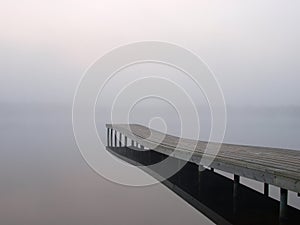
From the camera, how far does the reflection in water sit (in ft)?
19.7

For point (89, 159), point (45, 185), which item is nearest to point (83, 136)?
point (45, 185)

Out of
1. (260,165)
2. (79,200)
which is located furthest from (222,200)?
(79,200)

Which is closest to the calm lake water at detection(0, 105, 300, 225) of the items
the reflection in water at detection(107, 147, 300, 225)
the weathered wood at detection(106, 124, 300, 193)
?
the reflection in water at detection(107, 147, 300, 225)

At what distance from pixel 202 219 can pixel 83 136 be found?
17.8 ft

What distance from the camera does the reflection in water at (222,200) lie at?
5992mm

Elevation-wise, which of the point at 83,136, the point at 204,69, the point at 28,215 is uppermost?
the point at 204,69

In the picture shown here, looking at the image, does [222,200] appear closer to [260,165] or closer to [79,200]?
[260,165]

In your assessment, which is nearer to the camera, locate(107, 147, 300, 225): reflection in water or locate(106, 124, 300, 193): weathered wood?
locate(106, 124, 300, 193): weathered wood

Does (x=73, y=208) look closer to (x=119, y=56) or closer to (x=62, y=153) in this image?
(x=119, y=56)

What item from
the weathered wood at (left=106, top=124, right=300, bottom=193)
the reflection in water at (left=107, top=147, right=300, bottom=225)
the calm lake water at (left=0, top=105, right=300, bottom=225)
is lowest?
the calm lake water at (left=0, top=105, right=300, bottom=225)

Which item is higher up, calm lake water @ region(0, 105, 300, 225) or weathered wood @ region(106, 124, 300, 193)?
weathered wood @ region(106, 124, 300, 193)

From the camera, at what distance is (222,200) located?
23.2 feet

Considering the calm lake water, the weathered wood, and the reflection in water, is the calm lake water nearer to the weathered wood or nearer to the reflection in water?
the reflection in water

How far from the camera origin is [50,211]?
766cm
